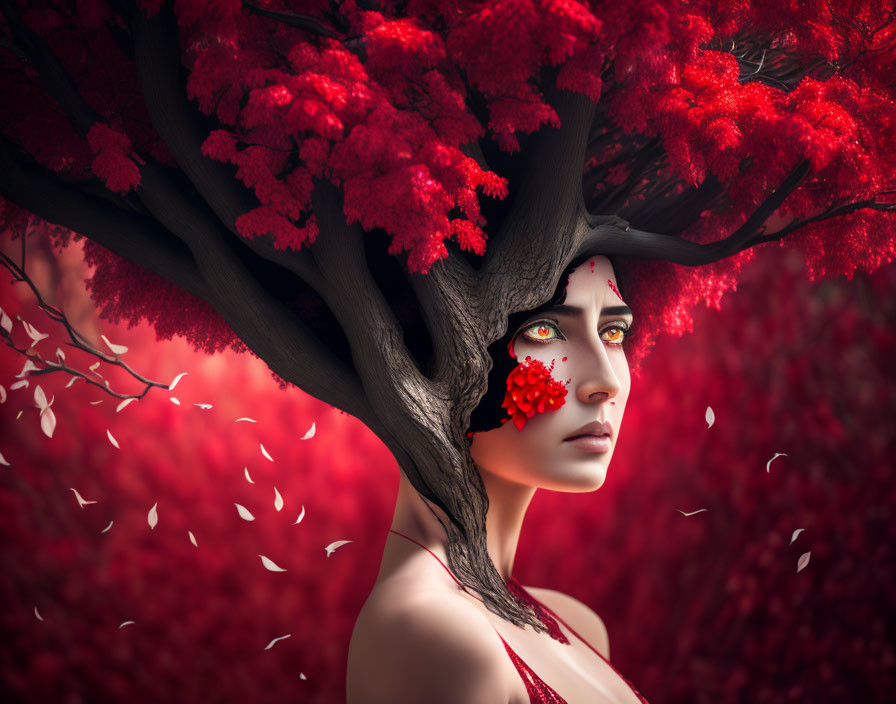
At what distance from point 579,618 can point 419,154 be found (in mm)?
1228

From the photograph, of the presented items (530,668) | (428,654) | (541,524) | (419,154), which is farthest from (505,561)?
(541,524)

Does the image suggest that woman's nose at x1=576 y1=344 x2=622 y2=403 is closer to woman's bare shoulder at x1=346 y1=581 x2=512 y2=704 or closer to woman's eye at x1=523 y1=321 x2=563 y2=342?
woman's eye at x1=523 y1=321 x2=563 y2=342

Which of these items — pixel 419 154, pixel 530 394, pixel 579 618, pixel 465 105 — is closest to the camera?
pixel 419 154

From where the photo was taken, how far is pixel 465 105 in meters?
1.44

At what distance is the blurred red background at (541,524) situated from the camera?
2742 mm

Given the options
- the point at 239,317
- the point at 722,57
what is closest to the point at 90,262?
the point at 239,317

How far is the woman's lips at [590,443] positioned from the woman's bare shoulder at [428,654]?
14.1 inches

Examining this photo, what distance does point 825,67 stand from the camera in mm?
1739

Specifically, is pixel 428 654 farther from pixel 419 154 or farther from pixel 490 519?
pixel 419 154

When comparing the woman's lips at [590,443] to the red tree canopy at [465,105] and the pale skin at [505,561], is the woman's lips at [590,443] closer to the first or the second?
the pale skin at [505,561]

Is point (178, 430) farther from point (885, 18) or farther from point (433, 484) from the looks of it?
point (885, 18)

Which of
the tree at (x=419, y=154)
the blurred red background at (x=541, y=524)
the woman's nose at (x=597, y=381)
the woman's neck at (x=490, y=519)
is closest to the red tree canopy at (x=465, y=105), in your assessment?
the tree at (x=419, y=154)

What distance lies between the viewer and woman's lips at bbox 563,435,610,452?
62.1 inches

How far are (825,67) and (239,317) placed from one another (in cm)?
127
